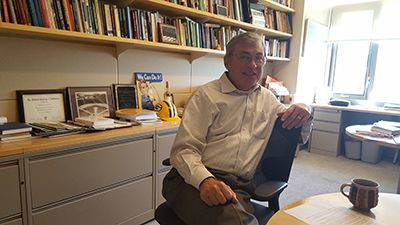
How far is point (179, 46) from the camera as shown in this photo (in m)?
2.40

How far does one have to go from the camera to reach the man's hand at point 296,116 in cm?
122

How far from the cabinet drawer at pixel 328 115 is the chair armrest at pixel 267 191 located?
3333 millimetres

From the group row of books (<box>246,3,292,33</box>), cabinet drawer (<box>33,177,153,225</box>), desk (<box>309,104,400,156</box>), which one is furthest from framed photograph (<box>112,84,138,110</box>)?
desk (<box>309,104,400,156</box>)

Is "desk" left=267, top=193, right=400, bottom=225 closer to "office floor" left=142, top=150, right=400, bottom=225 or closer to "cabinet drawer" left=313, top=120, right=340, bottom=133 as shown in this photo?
"office floor" left=142, top=150, right=400, bottom=225

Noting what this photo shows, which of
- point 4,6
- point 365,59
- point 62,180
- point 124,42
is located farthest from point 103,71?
point 365,59

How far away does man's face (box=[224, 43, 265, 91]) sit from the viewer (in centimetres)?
136

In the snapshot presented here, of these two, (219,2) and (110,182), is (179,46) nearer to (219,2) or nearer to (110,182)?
(219,2)

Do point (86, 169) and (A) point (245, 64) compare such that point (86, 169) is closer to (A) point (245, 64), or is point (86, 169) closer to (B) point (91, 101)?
(B) point (91, 101)

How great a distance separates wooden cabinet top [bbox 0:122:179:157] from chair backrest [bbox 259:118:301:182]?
0.95 m

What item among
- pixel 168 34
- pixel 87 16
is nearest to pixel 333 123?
pixel 168 34

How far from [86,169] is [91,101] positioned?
62 cm

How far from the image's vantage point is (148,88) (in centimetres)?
251

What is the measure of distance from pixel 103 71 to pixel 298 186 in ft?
7.62

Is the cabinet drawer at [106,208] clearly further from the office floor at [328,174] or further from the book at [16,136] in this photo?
the office floor at [328,174]
